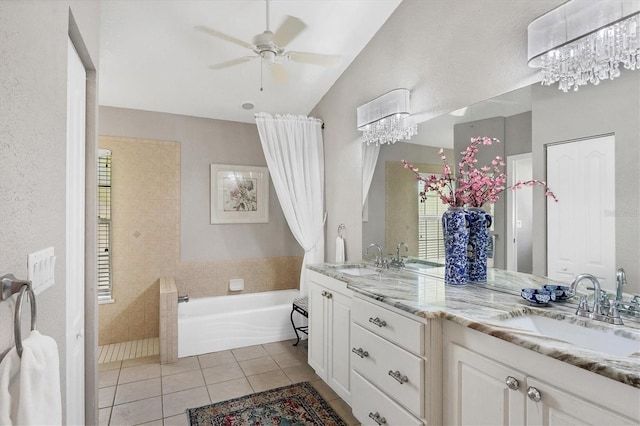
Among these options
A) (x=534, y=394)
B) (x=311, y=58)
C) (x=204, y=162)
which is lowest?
(x=534, y=394)

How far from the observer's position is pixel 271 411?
8.04 ft

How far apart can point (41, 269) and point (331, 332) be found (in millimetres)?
2017

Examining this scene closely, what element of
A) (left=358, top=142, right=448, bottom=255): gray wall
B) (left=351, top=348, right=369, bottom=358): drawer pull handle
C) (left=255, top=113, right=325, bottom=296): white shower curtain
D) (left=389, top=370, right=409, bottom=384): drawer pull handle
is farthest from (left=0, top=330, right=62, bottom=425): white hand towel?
(left=255, top=113, right=325, bottom=296): white shower curtain

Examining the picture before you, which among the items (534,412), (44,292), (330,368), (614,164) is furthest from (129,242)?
(614,164)

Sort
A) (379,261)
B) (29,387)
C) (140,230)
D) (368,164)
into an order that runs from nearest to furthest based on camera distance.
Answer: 1. (29,387)
2. (379,261)
3. (368,164)
4. (140,230)

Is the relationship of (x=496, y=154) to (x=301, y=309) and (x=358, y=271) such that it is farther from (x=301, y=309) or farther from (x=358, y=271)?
(x=301, y=309)

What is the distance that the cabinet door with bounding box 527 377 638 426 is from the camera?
100 cm

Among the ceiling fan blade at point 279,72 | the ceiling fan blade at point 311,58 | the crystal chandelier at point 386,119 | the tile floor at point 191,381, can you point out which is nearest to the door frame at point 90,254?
the tile floor at point 191,381

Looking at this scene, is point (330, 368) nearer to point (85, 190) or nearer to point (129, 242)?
point (85, 190)

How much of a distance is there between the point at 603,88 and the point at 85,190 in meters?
2.66

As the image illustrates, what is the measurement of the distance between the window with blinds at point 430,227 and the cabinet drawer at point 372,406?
1.03 metres

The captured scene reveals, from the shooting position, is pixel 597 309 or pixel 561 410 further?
pixel 597 309

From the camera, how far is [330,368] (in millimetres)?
2633

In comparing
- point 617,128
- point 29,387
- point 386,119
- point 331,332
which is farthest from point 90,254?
point 617,128
